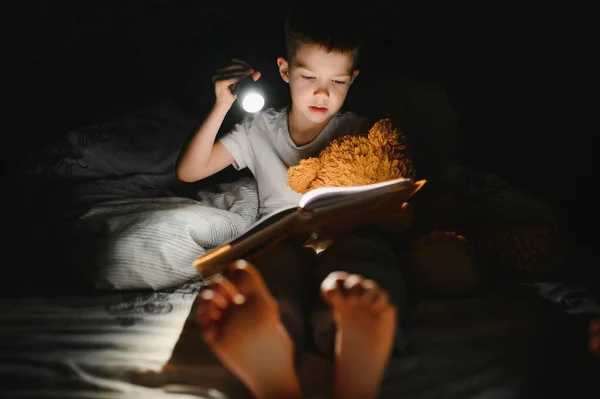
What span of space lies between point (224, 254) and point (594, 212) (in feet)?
3.60

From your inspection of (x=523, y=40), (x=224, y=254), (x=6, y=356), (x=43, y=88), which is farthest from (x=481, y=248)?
(x=43, y=88)

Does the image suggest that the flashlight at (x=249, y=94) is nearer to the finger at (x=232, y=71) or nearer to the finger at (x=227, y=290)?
the finger at (x=232, y=71)

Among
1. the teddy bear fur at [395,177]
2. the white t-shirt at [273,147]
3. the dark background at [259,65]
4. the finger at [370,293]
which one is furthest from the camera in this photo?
the dark background at [259,65]

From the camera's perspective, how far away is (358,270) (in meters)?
0.79

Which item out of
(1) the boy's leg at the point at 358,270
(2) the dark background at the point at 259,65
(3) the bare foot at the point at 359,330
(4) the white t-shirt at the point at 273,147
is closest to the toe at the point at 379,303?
(3) the bare foot at the point at 359,330

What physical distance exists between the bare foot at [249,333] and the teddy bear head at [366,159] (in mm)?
399

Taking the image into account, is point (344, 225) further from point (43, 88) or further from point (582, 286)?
point (43, 88)

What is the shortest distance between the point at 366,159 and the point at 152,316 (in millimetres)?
538

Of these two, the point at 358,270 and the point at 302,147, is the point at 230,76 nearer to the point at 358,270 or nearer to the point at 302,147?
the point at 302,147

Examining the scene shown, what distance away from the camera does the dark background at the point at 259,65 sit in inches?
55.1

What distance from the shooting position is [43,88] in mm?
1547

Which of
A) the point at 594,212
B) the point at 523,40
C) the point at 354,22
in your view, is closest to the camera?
the point at 354,22

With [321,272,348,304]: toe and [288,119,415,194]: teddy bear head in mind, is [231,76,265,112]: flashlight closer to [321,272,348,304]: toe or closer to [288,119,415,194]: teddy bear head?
[288,119,415,194]: teddy bear head

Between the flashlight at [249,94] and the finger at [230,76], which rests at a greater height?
the finger at [230,76]
